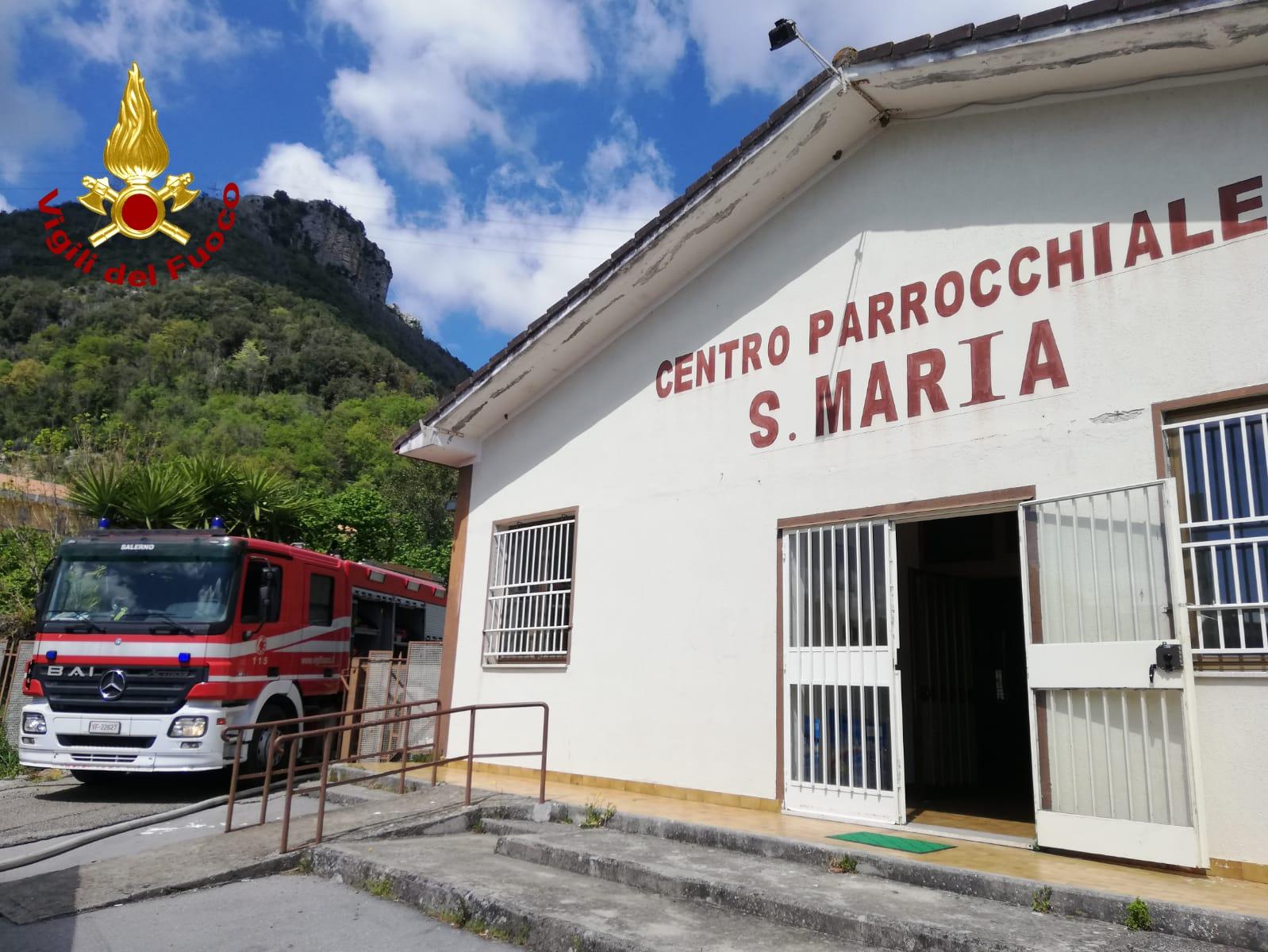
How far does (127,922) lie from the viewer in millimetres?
5500

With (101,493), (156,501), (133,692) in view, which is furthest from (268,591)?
(101,493)

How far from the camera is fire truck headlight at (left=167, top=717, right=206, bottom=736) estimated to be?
935 centimetres

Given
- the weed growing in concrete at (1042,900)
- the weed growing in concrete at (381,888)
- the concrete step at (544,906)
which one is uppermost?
the weed growing in concrete at (1042,900)

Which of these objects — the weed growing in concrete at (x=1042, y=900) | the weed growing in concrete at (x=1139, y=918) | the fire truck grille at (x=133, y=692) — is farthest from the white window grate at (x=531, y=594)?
the weed growing in concrete at (x=1139, y=918)

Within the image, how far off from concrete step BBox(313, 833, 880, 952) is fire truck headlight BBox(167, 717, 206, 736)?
3220 mm

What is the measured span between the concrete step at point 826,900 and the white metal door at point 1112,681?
45.7 inches

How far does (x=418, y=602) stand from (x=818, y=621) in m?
9.29

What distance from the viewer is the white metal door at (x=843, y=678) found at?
7051 mm

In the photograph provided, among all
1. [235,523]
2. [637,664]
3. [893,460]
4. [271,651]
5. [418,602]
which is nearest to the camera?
[893,460]

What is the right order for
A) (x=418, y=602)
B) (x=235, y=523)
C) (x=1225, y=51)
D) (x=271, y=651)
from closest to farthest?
(x=1225, y=51), (x=271, y=651), (x=235, y=523), (x=418, y=602)

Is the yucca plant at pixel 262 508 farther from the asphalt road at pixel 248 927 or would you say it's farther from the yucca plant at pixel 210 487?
the asphalt road at pixel 248 927

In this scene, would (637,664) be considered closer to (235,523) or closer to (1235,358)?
(1235,358)

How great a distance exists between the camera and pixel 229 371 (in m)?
51.8

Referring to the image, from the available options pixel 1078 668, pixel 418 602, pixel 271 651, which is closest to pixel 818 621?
pixel 1078 668
